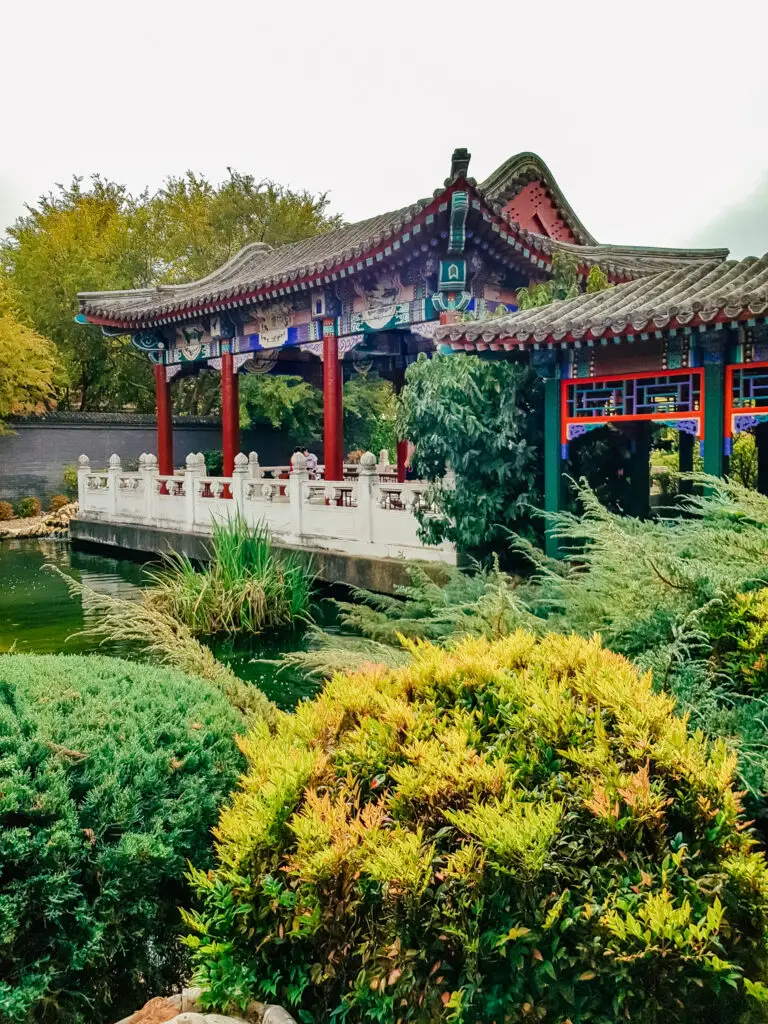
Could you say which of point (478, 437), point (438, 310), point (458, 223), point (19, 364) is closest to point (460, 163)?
point (458, 223)

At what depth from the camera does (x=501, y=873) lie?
60.5 inches

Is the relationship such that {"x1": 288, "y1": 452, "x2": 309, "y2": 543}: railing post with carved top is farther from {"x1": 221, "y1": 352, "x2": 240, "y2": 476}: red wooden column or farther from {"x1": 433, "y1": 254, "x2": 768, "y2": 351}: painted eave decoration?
{"x1": 433, "y1": 254, "x2": 768, "y2": 351}: painted eave decoration

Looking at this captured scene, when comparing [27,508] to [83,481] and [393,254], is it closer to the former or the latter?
[83,481]

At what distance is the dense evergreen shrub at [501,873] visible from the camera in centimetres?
A: 151

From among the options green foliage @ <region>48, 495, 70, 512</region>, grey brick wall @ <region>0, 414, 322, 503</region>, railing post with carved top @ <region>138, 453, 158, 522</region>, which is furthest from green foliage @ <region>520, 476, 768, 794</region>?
grey brick wall @ <region>0, 414, 322, 503</region>

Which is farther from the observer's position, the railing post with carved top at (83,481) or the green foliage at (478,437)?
the railing post with carved top at (83,481)

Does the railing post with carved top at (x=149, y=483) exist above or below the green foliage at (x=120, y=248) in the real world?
below

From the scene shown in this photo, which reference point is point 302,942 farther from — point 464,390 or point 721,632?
point 464,390

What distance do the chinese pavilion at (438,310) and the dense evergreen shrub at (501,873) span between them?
180 inches

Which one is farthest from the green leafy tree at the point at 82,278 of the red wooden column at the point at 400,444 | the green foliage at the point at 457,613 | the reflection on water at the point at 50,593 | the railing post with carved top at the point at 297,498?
the green foliage at the point at 457,613

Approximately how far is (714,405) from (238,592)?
4.50 m

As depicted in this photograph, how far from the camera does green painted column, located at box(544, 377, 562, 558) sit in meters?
6.98

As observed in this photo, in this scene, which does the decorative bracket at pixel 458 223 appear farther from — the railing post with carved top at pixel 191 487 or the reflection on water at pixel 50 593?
the reflection on water at pixel 50 593

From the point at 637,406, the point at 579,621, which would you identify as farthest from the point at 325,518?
the point at 579,621
